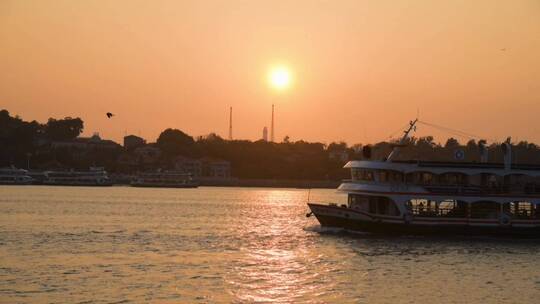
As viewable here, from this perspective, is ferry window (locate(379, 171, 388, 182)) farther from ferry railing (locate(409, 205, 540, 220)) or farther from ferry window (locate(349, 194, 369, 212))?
→ ferry railing (locate(409, 205, 540, 220))

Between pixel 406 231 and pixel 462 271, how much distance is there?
46.0 feet

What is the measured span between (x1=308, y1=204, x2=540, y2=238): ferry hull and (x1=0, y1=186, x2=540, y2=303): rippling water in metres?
0.67

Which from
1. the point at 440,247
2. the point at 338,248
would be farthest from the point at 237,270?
the point at 440,247

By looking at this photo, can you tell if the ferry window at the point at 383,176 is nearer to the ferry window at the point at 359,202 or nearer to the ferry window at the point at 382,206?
the ferry window at the point at 382,206

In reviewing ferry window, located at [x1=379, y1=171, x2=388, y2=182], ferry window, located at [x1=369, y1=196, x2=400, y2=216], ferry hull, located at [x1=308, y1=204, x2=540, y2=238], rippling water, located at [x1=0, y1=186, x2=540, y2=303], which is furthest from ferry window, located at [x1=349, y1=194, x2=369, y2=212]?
rippling water, located at [x1=0, y1=186, x2=540, y2=303]

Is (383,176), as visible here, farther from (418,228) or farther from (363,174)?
(418,228)

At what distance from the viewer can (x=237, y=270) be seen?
43.5 metres

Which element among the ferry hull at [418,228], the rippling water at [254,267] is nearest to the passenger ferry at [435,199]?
the ferry hull at [418,228]

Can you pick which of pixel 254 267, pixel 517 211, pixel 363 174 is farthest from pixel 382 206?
pixel 254 267

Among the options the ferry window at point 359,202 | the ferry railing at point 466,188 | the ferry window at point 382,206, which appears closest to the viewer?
the ferry window at point 382,206

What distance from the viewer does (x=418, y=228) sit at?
5934 cm

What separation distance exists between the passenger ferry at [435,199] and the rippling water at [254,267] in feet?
3.41

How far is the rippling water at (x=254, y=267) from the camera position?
36969 millimetres

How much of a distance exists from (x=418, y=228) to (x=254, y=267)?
60.1 ft
